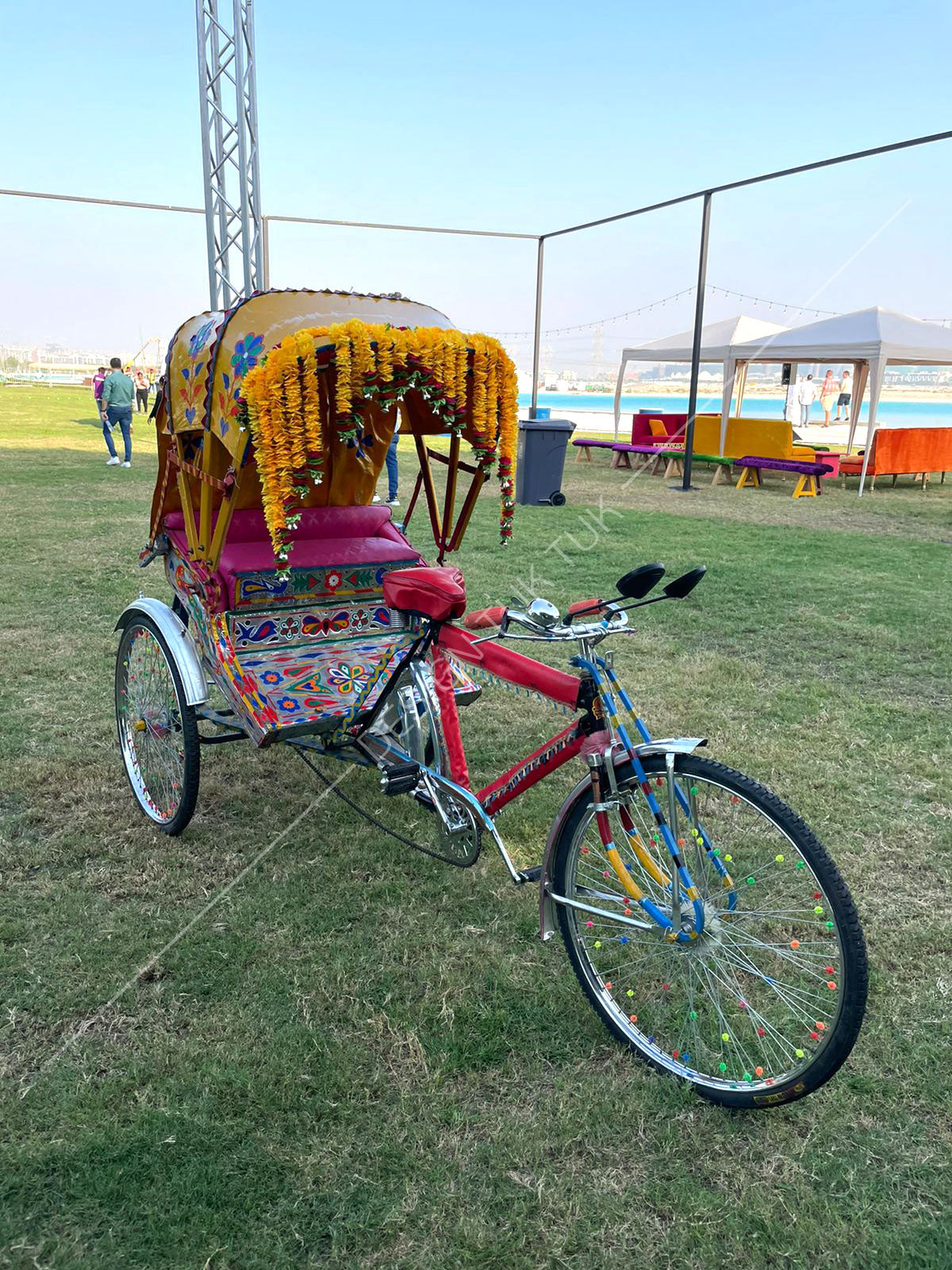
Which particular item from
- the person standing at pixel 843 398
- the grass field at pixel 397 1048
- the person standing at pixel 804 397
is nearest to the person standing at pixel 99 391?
the grass field at pixel 397 1048

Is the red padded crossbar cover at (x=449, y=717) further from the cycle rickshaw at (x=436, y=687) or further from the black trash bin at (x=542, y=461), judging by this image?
the black trash bin at (x=542, y=461)

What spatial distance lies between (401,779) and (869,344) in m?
12.0

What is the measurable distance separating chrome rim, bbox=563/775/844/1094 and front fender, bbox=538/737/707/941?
5cm

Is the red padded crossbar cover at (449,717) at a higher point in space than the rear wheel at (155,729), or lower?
higher

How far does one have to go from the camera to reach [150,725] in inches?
133

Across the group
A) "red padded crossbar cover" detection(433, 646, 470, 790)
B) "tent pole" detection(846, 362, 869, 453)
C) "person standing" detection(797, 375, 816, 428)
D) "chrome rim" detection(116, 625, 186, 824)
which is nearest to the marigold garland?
"red padded crossbar cover" detection(433, 646, 470, 790)

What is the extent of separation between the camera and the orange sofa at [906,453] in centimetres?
1346

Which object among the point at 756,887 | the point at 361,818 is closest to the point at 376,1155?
the point at 756,887

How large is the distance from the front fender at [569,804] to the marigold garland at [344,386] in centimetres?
129

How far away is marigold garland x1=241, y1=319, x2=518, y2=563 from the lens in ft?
8.89

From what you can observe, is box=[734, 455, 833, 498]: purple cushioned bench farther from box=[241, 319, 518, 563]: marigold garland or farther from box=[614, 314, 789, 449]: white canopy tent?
box=[241, 319, 518, 563]: marigold garland

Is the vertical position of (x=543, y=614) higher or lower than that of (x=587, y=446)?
higher

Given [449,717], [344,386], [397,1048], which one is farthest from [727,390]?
[397,1048]

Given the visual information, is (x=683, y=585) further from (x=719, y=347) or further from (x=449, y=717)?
(x=719, y=347)
